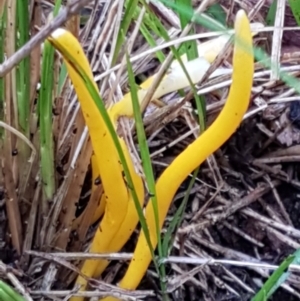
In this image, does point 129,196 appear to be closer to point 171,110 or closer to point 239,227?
point 171,110

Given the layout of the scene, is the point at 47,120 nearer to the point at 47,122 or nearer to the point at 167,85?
the point at 47,122

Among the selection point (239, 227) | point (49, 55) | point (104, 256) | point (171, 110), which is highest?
point (49, 55)

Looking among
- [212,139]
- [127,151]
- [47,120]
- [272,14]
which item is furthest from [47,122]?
[272,14]

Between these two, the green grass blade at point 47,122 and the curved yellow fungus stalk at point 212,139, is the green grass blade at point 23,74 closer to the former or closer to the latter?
the green grass blade at point 47,122

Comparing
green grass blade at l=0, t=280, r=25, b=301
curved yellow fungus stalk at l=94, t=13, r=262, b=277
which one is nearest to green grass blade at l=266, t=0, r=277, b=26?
curved yellow fungus stalk at l=94, t=13, r=262, b=277

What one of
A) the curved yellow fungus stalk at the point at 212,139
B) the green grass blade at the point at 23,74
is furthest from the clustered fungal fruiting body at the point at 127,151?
the green grass blade at the point at 23,74

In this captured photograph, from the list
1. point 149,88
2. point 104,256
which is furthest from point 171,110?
point 104,256

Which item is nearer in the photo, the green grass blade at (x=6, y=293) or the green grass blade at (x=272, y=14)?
the green grass blade at (x=6, y=293)
